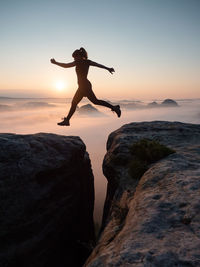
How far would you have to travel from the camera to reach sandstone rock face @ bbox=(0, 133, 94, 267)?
29.5 feet

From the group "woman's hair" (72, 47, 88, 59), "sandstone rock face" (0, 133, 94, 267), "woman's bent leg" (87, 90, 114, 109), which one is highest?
"woman's hair" (72, 47, 88, 59)

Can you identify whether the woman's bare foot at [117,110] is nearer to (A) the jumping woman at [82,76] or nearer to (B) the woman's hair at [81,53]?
(A) the jumping woman at [82,76]

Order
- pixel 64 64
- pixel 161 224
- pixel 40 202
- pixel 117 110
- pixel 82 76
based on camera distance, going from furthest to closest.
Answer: pixel 117 110, pixel 82 76, pixel 64 64, pixel 40 202, pixel 161 224

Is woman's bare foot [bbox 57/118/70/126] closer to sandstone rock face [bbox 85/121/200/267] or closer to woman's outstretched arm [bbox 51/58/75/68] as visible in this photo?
woman's outstretched arm [bbox 51/58/75/68]

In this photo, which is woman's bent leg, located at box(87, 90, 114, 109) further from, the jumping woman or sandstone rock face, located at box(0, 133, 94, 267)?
sandstone rock face, located at box(0, 133, 94, 267)

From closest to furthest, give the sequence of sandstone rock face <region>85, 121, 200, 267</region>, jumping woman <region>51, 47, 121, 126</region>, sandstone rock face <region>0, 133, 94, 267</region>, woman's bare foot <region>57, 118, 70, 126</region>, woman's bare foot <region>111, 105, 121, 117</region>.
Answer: sandstone rock face <region>85, 121, 200, 267</region> < sandstone rock face <region>0, 133, 94, 267</region> < jumping woman <region>51, 47, 121, 126</region> < woman's bare foot <region>57, 118, 70, 126</region> < woman's bare foot <region>111, 105, 121, 117</region>

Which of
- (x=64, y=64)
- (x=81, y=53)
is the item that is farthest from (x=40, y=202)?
(x=81, y=53)

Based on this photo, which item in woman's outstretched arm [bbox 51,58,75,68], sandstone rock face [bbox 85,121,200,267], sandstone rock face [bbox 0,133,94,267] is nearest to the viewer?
sandstone rock face [bbox 85,121,200,267]

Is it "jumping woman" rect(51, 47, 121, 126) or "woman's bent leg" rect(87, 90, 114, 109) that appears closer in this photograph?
"jumping woman" rect(51, 47, 121, 126)

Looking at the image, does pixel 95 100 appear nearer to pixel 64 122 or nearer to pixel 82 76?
pixel 82 76

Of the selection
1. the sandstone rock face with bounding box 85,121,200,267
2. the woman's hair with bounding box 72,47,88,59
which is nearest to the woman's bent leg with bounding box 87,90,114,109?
the woman's hair with bounding box 72,47,88,59

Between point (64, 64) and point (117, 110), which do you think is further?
point (117, 110)

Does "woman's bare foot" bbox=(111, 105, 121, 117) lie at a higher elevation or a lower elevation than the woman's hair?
lower

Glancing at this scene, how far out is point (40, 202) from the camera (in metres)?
10.1
